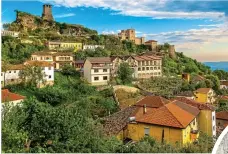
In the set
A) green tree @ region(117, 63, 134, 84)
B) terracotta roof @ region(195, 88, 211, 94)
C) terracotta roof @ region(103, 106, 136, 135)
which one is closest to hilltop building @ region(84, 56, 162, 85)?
green tree @ region(117, 63, 134, 84)

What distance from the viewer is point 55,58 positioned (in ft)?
26.2

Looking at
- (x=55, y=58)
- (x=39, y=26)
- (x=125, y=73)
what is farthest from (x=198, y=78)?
(x=39, y=26)

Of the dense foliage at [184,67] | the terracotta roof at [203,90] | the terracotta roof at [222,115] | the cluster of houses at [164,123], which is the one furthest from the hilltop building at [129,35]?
the cluster of houses at [164,123]

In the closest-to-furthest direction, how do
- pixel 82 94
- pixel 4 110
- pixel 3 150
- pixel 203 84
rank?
pixel 3 150
pixel 4 110
pixel 82 94
pixel 203 84

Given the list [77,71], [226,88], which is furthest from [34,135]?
[226,88]

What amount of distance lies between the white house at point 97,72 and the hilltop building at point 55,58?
0.91 m

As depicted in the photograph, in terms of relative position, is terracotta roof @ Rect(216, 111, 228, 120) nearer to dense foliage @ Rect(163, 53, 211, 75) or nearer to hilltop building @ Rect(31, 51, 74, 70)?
dense foliage @ Rect(163, 53, 211, 75)

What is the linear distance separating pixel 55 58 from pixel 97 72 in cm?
155

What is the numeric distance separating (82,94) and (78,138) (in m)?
3.51

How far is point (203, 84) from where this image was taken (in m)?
6.47

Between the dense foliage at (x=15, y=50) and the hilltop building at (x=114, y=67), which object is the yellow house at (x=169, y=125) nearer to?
the hilltop building at (x=114, y=67)

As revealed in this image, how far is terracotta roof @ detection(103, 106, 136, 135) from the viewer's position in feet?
13.4

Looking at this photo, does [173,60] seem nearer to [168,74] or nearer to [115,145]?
[168,74]

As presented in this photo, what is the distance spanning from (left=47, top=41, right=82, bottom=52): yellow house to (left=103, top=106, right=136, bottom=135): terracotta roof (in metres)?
5.66
